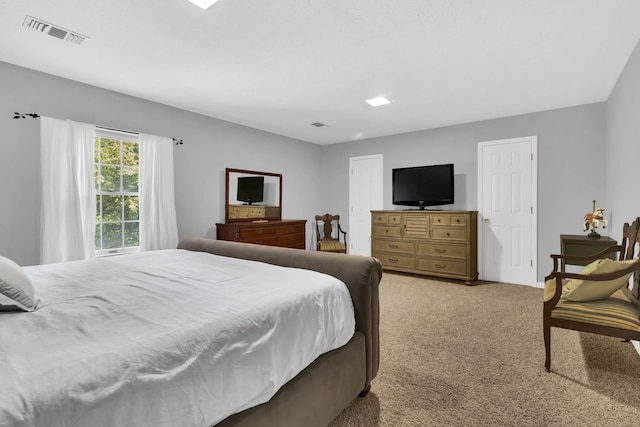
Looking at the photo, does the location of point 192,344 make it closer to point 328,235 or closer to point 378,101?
point 378,101

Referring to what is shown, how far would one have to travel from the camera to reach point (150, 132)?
404 centimetres

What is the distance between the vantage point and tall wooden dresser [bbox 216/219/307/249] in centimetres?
451

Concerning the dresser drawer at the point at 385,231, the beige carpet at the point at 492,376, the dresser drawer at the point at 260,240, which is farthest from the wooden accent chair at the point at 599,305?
the dresser drawer at the point at 260,240

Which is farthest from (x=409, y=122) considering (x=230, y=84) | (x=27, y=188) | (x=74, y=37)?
(x=27, y=188)

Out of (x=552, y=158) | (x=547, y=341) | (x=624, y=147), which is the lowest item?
(x=547, y=341)

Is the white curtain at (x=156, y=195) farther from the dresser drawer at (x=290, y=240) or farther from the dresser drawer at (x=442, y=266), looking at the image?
the dresser drawer at (x=442, y=266)

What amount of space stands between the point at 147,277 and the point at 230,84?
2.44 meters

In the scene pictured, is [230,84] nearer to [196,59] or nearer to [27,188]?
[196,59]

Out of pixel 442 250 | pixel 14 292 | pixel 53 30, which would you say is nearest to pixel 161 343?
pixel 14 292

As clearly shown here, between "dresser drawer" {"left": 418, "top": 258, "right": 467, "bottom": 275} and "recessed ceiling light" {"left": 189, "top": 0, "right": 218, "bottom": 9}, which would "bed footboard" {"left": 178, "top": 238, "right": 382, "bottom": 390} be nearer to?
"recessed ceiling light" {"left": 189, "top": 0, "right": 218, "bottom": 9}

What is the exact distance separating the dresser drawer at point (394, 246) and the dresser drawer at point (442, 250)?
149 mm

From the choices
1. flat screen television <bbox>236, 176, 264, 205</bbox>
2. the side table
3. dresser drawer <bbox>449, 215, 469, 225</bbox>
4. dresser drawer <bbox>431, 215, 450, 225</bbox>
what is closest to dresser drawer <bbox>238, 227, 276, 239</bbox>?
flat screen television <bbox>236, 176, 264, 205</bbox>

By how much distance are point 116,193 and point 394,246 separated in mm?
4085

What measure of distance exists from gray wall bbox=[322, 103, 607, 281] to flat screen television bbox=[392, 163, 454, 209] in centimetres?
22
